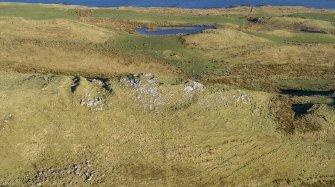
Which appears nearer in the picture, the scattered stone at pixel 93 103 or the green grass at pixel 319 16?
the scattered stone at pixel 93 103

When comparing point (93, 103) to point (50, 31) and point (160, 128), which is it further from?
point (50, 31)

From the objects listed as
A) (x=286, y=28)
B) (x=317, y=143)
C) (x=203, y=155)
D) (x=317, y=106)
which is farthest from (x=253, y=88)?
(x=286, y=28)

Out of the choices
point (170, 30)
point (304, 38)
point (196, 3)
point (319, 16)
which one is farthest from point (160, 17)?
point (196, 3)

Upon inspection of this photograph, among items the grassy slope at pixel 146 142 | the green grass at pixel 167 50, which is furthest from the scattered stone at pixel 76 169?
the green grass at pixel 167 50

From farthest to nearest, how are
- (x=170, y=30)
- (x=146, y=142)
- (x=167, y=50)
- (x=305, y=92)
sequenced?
(x=170, y=30) < (x=167, y=50) < (x=305, y=92) < (x=146, y=142)

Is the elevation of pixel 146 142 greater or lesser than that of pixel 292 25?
lesser

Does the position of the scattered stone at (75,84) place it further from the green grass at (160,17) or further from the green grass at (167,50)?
the green grass at (160,17)
